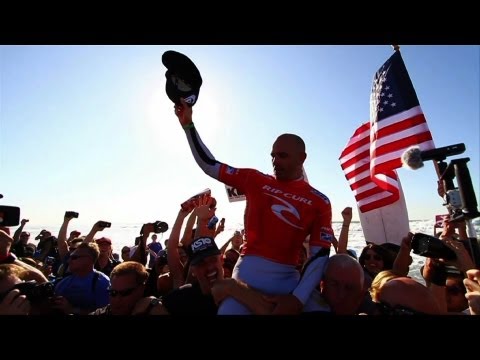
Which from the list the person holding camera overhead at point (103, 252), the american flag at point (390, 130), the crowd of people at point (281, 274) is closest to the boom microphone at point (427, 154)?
the crowd of people at point (281, 274)

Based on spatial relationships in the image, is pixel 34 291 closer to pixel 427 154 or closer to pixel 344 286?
pixel 344 286

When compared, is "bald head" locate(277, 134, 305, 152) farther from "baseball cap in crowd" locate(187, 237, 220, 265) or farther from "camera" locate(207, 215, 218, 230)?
"camera" locate(207, 215, 218, 230)

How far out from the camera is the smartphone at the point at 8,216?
2.46m

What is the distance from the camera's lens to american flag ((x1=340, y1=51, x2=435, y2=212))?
474 centimetres

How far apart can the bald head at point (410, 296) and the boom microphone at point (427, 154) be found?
2.37ft

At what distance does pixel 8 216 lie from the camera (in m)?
2.47

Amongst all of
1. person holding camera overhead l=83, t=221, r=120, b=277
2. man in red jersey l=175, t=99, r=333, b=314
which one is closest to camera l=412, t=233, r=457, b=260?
man in red jersey l=175, t=99, r=333, b=314

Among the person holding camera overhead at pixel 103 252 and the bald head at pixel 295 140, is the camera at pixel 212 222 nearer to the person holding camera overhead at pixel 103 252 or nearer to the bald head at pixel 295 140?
the bald head at pixel 295 140

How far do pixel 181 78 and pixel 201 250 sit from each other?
160 centimetres

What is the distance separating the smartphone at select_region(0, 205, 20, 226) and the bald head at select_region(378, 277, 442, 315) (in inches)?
110

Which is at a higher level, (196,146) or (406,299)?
(196,146)

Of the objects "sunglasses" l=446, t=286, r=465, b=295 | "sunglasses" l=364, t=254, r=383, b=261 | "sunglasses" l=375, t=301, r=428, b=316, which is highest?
"sunglasses" l=375, t=301, r=428, b=316

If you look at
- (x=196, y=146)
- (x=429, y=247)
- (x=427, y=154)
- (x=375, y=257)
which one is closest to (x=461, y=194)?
(x=427, y=154)
